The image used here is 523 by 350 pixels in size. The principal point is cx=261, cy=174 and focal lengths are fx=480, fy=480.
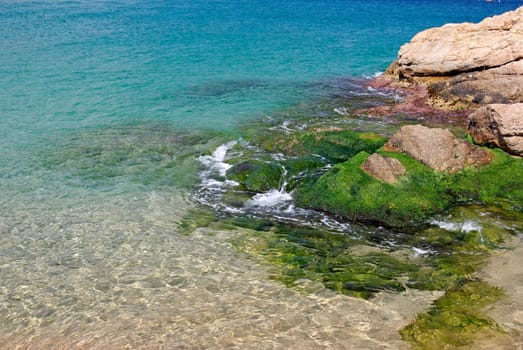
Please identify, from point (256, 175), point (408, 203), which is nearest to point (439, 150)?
point (408, 203)

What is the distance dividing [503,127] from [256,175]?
7.79 m

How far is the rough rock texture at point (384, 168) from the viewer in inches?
527

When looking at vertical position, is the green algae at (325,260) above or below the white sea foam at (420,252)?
above

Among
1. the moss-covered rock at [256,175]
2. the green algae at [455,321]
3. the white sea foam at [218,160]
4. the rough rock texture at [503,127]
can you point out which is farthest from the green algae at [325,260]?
the rough rock texture at [503,127]

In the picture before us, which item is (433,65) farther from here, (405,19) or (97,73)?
(405,19)

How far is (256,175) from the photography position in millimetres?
14914

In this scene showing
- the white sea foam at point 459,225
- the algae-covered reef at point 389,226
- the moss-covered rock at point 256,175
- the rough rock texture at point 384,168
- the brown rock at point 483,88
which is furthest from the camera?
the brown rock at point 483,88

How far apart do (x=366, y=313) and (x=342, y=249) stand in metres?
2.51

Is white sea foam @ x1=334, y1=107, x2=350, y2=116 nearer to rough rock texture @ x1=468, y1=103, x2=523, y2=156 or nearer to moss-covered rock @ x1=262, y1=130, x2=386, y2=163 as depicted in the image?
moss-covered rock @ x1=262, y1=130, x2=386, y2=163

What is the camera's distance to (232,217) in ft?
42.7

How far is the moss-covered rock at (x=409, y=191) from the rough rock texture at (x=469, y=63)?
821 cm

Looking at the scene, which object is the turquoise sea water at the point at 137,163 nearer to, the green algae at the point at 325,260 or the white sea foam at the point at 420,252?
the green algae at the point at 325,260

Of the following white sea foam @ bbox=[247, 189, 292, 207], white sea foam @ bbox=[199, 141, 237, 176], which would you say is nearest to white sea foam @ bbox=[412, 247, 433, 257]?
white sea foam @ bbox=[247, 189, 292, 207]

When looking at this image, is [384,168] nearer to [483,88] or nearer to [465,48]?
[483,88]
